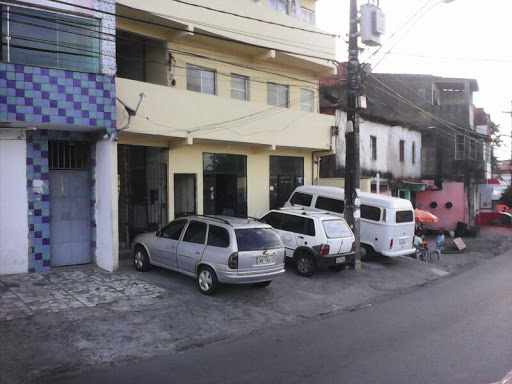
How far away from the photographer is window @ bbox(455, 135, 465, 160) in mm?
29641

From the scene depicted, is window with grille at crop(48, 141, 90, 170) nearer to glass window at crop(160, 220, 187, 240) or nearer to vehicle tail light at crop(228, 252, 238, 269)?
glass window at crop(160, 220, 187, 240)

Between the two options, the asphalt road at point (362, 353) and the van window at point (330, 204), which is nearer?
the asphalt road at point (362, 353)

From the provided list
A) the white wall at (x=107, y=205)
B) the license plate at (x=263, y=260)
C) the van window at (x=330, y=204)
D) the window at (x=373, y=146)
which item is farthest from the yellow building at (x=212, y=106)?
the window at (x=373, y=146)

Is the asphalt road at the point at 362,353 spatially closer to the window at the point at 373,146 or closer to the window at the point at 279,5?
the window at the point at 279,5

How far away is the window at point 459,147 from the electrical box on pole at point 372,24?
19.3 m

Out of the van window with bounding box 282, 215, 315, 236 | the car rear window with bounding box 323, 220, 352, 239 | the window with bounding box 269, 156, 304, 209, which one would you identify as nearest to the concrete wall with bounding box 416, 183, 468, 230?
the window with bounding box 269, 156, 304, 209

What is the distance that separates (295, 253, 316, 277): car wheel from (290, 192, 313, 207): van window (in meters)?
4.24

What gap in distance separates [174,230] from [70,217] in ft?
9.11

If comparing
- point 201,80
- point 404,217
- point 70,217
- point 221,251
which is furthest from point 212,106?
point 404,217

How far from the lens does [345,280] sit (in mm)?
12523

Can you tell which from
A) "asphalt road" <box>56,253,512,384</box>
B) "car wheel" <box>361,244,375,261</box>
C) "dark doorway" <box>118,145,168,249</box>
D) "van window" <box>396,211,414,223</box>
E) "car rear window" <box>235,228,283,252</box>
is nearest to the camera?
"asphalt road" <box>56,253,512,384</box>

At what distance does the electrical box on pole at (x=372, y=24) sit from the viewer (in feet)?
41.8

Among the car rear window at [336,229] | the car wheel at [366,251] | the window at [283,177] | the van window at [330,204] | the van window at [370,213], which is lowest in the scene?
the car wheel at [366,251]

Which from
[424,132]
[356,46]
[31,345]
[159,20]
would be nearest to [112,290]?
[31,345]
